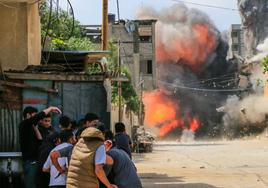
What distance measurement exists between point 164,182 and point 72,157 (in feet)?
27.1

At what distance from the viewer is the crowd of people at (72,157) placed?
238 inches

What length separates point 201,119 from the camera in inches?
2665

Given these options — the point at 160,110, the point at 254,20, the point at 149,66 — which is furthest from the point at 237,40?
the point at 149,66

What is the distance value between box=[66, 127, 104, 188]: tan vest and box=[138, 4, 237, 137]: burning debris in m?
54.4

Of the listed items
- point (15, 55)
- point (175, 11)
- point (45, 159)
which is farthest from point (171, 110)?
point (45, 159)

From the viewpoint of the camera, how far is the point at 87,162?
19.8 ft

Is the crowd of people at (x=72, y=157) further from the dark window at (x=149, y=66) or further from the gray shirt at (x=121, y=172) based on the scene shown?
the dark window at (x=149, y=66)

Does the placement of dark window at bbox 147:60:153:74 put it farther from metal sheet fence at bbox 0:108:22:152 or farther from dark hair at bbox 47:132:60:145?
dark hair at bbox 47:132:60:145

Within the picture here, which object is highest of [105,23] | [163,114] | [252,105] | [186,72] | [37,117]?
[105,23]

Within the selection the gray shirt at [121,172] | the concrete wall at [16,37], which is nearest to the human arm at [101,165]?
the gray shirt at [121,172]

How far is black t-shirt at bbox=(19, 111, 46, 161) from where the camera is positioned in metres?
7.88

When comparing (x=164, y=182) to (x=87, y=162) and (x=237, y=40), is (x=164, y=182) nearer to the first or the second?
Result: (x=87, y=162)

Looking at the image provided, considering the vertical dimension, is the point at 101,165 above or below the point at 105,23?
below

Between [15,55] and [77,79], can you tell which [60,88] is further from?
[15,55]
